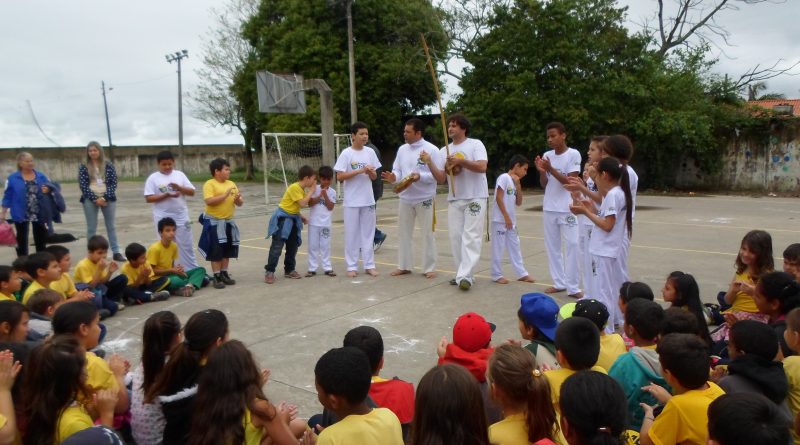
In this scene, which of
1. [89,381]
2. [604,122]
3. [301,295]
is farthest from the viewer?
[604,122]

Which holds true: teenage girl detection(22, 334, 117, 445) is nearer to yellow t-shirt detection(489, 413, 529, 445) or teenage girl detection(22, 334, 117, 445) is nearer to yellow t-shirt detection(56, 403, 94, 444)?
yellow t-shirt detection(56, 403, 94, 444)

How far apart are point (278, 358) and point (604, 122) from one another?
18613 millimetres

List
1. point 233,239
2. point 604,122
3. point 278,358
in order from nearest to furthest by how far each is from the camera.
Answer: point 278,358 < point 233,239 < point 604,122

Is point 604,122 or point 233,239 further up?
point 604,122

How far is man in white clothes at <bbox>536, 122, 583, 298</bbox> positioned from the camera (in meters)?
6.60

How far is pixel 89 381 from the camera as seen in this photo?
10.2 ft

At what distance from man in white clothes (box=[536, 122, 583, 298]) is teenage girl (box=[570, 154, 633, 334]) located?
1396 millimetres

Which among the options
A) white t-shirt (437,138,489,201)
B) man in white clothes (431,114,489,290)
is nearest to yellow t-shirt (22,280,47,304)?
man in white clothes (431,114,489,290)

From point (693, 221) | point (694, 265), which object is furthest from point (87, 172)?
point (693, 221)

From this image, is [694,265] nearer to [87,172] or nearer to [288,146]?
[87,172]

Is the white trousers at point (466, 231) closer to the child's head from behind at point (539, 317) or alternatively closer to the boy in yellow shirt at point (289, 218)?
the boy in yellow shirt at point (289, 218)

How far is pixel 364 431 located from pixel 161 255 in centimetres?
524

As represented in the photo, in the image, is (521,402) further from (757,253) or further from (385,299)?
(385,299)


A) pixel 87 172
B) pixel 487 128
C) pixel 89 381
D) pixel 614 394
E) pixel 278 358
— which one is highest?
pixel 487 128
